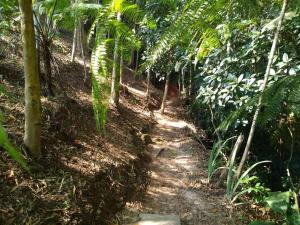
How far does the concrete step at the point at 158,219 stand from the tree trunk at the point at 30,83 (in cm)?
139

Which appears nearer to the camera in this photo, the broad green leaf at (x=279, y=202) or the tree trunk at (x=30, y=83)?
the tree trunk at (x=30, y=83)

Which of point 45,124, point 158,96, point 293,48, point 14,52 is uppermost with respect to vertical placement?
point 293,48

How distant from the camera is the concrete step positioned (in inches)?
149

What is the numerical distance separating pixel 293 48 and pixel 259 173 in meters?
2.04

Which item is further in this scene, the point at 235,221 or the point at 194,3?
the point at 235,221

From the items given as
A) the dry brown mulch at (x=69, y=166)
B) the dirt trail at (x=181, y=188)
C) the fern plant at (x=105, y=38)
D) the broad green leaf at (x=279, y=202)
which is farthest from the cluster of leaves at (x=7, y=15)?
the broad green leaf at (x=279, y=202)

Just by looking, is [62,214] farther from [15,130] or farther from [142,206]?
[142,206]

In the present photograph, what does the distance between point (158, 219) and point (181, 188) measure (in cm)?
113

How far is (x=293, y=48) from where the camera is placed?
4.22 meters

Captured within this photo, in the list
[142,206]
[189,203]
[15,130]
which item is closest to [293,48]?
[189,203]

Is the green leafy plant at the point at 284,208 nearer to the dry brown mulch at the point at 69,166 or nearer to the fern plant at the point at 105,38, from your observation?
the dry brown mulch at the point at 69,166

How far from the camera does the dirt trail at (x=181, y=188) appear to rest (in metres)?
4.18

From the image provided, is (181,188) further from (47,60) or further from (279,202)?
(47,60)

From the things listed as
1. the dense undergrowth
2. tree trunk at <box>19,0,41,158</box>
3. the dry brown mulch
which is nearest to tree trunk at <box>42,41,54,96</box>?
the dry brown mulch
